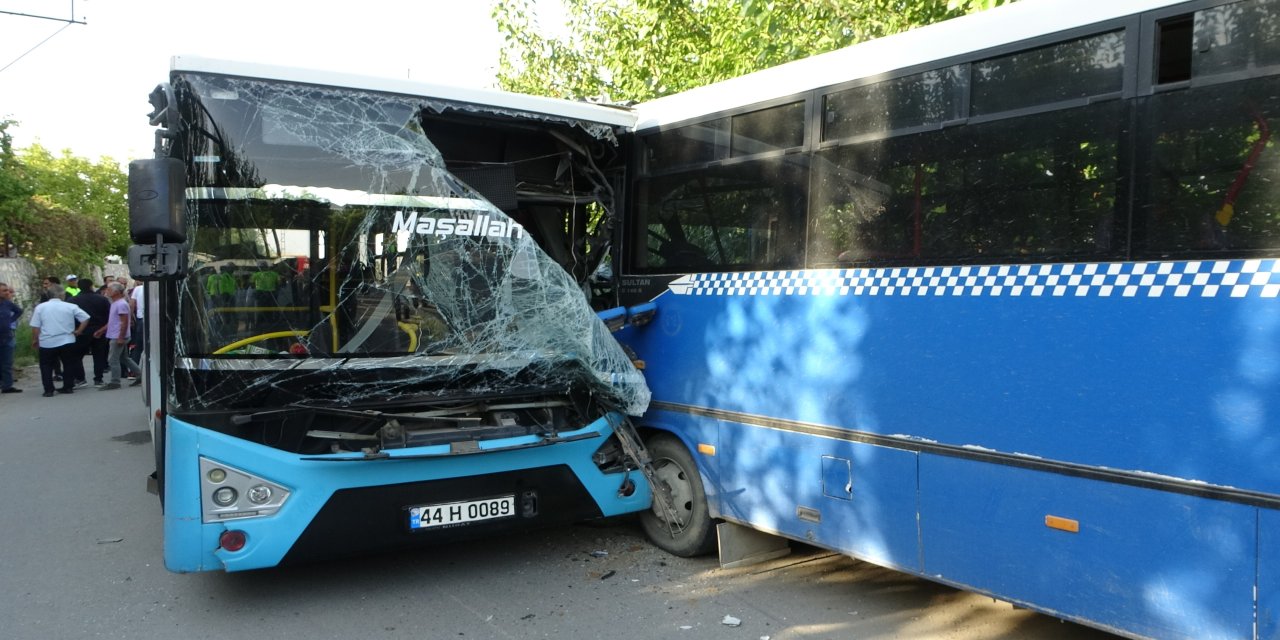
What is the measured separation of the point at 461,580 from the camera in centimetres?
534

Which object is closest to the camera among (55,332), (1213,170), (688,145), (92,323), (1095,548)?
(1213,170)

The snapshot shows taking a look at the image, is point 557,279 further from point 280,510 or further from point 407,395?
point 280,510

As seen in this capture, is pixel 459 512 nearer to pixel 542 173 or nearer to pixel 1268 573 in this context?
pixel 542 173

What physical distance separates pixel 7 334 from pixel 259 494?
12.7m

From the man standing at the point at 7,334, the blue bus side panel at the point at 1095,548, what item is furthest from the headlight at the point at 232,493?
the man standing at the point at 7,334

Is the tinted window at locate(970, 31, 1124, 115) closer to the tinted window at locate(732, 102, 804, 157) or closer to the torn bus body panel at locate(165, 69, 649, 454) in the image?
the tinted window at locate(732, 102, 804, 157)

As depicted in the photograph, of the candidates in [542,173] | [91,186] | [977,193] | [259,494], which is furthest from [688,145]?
[91,186]

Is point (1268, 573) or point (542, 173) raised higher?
point (542, 173)

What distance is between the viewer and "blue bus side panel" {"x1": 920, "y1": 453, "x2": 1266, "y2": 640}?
3162mm

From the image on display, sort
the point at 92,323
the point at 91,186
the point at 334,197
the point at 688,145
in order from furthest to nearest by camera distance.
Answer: the point at 91,186, the point at 92,323, the point at 688,145, the point at 334,197

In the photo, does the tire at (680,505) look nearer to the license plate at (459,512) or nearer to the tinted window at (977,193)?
the license plate at (459,512)

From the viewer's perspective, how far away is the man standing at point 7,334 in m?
14.1

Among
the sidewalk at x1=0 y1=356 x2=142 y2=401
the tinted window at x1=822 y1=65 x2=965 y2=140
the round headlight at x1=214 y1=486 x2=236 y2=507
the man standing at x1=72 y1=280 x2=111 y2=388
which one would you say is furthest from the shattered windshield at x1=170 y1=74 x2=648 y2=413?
the man standing at x1=72 y1=280 x2=111 y2=388

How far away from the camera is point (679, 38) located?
11383 mm
